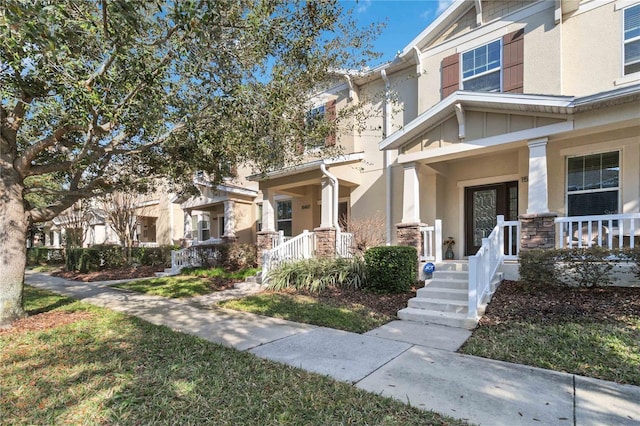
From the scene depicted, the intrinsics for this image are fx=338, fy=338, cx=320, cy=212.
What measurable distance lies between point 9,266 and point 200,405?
497cm

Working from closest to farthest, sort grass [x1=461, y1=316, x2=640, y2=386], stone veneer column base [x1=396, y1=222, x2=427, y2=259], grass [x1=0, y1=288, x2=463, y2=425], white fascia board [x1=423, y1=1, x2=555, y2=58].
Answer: grass [x1=0, y1=288, x2=463, y2=425] < grass [x1=461, y1=316, x2=640, y2=386] < white fascia board [x1=423, y1=1, x2=555, y2=58] < stone veneer column base [x1=396, y1=222, x2=427, y2=259]

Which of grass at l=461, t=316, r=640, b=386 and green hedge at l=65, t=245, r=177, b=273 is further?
green hedge at l=65, t=245, r=177, b=273

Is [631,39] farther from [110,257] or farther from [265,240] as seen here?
[110,257]

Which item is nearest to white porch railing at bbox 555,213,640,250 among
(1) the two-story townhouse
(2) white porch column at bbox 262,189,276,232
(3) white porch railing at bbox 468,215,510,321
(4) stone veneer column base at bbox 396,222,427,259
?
(1) the two-story townhouse

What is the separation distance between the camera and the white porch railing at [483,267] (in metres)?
5.66

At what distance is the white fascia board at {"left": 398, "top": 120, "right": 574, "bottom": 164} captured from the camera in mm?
6953

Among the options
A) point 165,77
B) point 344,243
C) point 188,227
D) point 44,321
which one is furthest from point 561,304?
point 188,227

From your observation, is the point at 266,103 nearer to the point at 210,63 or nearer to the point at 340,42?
the point at 210,63

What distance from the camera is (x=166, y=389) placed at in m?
3.40

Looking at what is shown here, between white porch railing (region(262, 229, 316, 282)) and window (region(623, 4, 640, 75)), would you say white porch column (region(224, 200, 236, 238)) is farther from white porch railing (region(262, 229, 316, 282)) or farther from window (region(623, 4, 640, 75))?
window (region(623, 4, 640, 75))

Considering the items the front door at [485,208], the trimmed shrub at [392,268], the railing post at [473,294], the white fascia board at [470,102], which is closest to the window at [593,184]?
the front door at [485,208]

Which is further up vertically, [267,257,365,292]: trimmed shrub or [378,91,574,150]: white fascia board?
[378,91,574,150]: white fascia board

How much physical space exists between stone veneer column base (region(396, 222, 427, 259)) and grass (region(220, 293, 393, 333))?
95.8 inches

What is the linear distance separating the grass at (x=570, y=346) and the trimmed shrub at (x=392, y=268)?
2.44 m
